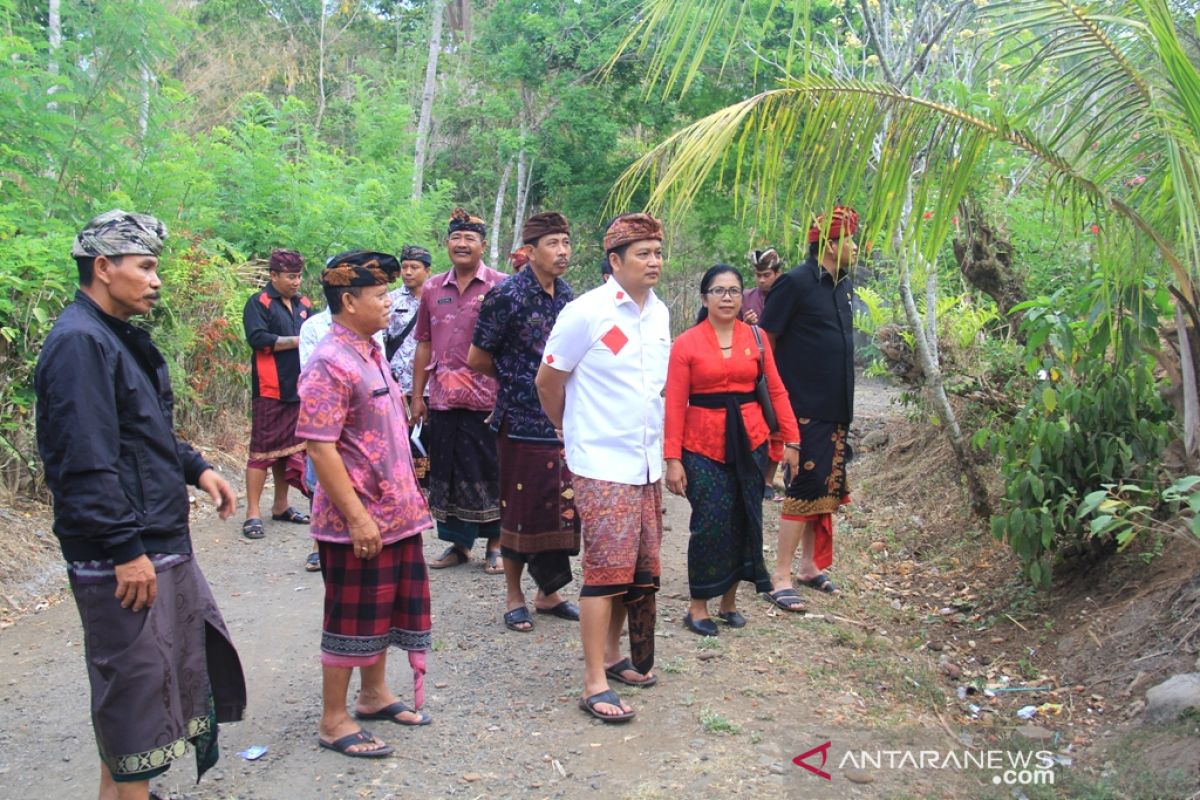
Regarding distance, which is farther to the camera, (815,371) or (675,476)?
(815,371)

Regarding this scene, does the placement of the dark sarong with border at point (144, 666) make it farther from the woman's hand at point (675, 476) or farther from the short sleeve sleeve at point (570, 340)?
the woman's hand at point (675, 476)

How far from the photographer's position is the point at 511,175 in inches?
860

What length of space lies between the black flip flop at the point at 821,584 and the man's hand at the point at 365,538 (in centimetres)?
347

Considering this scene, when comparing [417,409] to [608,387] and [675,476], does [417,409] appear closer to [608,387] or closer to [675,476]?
[675,476]

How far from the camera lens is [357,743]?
159 inches

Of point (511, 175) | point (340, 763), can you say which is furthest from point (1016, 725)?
point (511, 175)

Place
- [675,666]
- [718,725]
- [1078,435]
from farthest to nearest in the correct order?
[1078,435]
[675,666]
[718,725]

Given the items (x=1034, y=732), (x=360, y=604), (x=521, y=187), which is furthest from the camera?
(x=521, y=187)

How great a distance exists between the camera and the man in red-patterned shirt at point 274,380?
24.9 feet

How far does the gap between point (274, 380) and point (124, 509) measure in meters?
4.65

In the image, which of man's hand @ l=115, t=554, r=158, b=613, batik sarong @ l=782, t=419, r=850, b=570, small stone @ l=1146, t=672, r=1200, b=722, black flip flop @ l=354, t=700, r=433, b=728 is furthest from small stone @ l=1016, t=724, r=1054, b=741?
man's hand @ l=115, t=554, r=158, b=613

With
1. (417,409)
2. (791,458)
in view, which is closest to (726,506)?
(791,458)

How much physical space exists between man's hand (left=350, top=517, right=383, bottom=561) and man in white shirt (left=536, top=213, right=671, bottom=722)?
888 mm

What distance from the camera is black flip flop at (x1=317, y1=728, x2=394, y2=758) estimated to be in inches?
158
